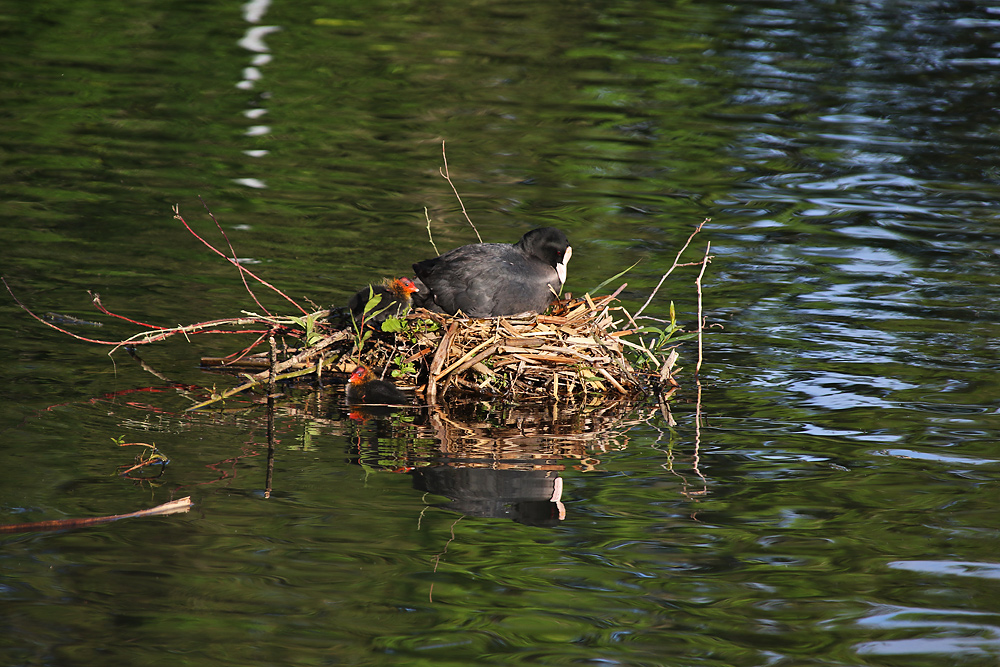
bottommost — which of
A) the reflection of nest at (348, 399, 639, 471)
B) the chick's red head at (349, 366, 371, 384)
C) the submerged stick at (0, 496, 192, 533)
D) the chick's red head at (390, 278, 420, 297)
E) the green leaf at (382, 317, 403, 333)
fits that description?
the reflection of nest at (348, 399, 639, 471)

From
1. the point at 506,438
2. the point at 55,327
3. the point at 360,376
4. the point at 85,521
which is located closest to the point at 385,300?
the point at 360,376

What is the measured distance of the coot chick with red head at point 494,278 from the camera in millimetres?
7816

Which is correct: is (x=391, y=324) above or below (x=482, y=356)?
above

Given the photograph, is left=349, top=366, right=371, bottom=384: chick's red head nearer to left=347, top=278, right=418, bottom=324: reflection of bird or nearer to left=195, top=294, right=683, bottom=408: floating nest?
left=195, top=294, right=683, bottom=408: floating nest

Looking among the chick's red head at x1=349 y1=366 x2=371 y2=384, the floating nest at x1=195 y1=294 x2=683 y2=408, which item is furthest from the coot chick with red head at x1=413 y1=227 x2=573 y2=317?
the chick's red head at x1=349 y1=366 x2=371 y2=384

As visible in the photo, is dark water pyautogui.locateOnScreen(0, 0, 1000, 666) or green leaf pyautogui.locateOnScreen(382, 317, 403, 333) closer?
dark water pyautogui.locateOnScreen(0, 0, 1000, 666)

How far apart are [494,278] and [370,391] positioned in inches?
42.6

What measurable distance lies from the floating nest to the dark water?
11.9 inches

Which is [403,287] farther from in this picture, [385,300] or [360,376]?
[360,376]

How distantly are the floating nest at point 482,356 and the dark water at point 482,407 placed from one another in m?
0.30

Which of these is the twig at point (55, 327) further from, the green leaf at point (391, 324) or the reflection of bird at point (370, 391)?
the green leaf at point (391, 324)

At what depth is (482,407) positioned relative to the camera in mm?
7797

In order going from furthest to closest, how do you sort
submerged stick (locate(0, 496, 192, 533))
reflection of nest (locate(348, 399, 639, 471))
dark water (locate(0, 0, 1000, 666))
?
reflection of nest (locate(348, 399, 639, 471)), submerged stick (locate(0, 496, 192, 533)), dark water (locate(0, 0, 1000, 666))

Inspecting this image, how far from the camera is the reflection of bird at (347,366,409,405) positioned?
7652 millimetres
